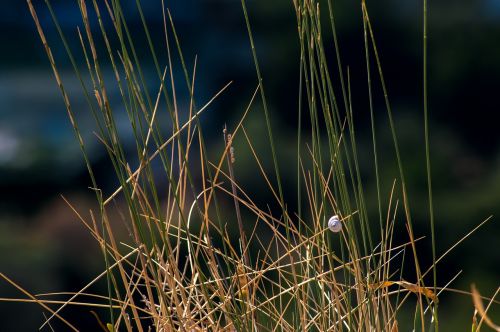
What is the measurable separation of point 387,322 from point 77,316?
924 centimetres

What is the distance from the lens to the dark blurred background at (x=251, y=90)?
10.2m

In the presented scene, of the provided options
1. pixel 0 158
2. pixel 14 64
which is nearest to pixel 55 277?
pixel 0 158

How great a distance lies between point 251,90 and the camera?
430 inches

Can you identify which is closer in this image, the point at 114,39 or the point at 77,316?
the point at 77,316

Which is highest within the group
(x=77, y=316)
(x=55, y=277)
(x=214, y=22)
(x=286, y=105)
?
(x=214, y=22)

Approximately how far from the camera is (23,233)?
10.6m

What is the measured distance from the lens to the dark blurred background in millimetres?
10156

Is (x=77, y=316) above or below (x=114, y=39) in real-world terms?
below

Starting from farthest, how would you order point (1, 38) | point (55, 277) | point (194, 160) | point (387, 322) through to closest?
point (1, 38) < point (55, 277) < point (194, 160) < point (387, 322)

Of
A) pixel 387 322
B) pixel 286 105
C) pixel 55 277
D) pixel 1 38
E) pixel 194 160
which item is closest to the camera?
pixel 387 322

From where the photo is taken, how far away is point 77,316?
9969 mm

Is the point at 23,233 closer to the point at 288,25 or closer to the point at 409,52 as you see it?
the point at 288,25

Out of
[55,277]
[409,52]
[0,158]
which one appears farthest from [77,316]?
[409,52]

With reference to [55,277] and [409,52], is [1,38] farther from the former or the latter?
[409,52]
